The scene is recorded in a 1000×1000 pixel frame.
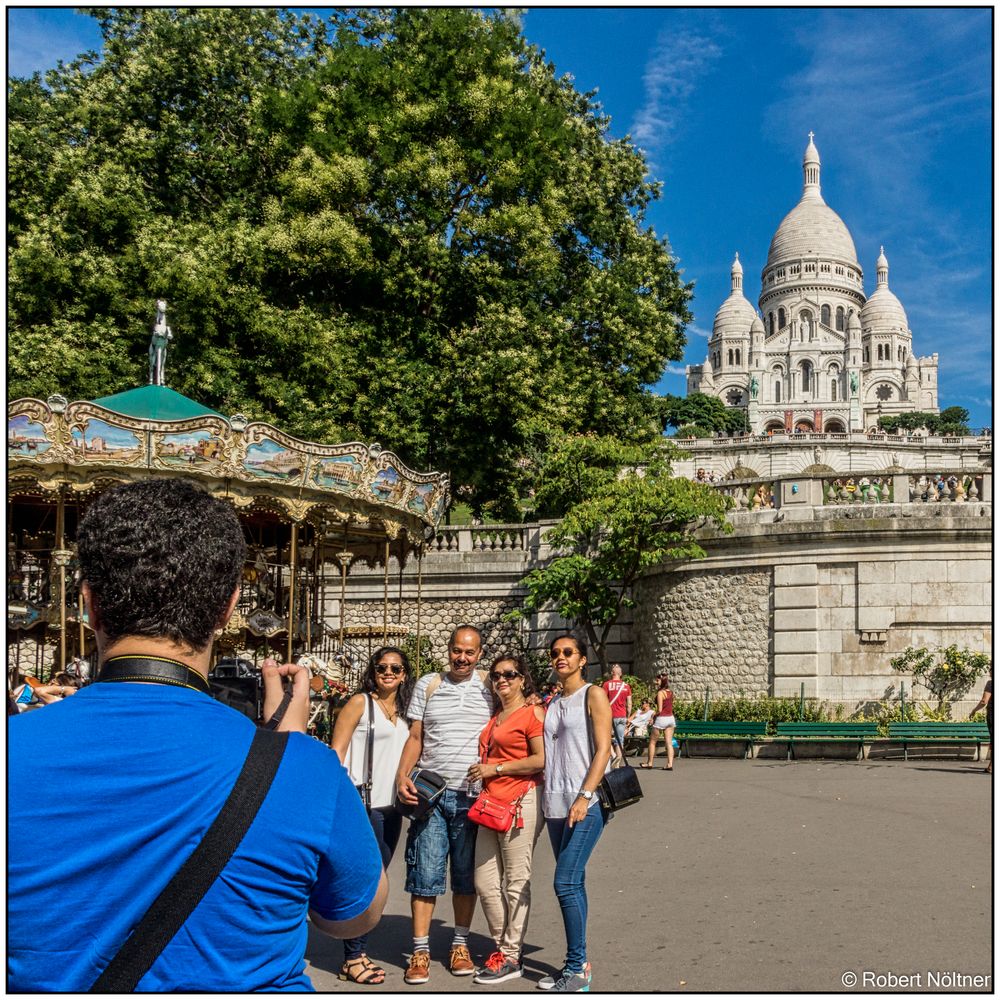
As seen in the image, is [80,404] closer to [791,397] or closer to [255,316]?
[255,316]

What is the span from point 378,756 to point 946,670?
14043 millimetres

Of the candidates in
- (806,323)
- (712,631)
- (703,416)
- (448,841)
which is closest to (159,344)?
(712,631)

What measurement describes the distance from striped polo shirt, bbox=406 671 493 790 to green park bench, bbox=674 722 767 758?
38.5 ft

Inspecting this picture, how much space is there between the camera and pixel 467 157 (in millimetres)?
23125

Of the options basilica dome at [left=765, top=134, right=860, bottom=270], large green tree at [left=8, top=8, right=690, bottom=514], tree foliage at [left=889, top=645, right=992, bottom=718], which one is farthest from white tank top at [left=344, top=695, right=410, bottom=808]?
basilica dome at [left=765, top=134, right=860, bottom=270]

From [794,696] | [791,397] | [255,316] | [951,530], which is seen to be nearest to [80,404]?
[255,316]

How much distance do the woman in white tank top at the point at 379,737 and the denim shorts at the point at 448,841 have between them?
19 cm

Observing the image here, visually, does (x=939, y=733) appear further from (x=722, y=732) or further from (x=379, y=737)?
(x=379, y=737)

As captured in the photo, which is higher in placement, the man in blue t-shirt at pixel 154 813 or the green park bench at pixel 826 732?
the man in blue t-shirt at pixel 154 813

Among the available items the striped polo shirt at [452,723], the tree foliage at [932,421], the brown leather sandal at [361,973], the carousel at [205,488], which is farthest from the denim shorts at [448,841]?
the tree foliage at [932,421]

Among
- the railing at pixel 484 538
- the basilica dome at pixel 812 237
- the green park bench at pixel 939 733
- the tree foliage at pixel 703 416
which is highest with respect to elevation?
the basilica dome at pixel 812 237

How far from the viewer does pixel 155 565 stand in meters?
2.15

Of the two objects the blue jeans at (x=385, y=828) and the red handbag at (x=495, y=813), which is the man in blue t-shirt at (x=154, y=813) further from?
the blue jeans at (x=385, y=828)

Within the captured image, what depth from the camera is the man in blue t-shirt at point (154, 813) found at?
1.93m
